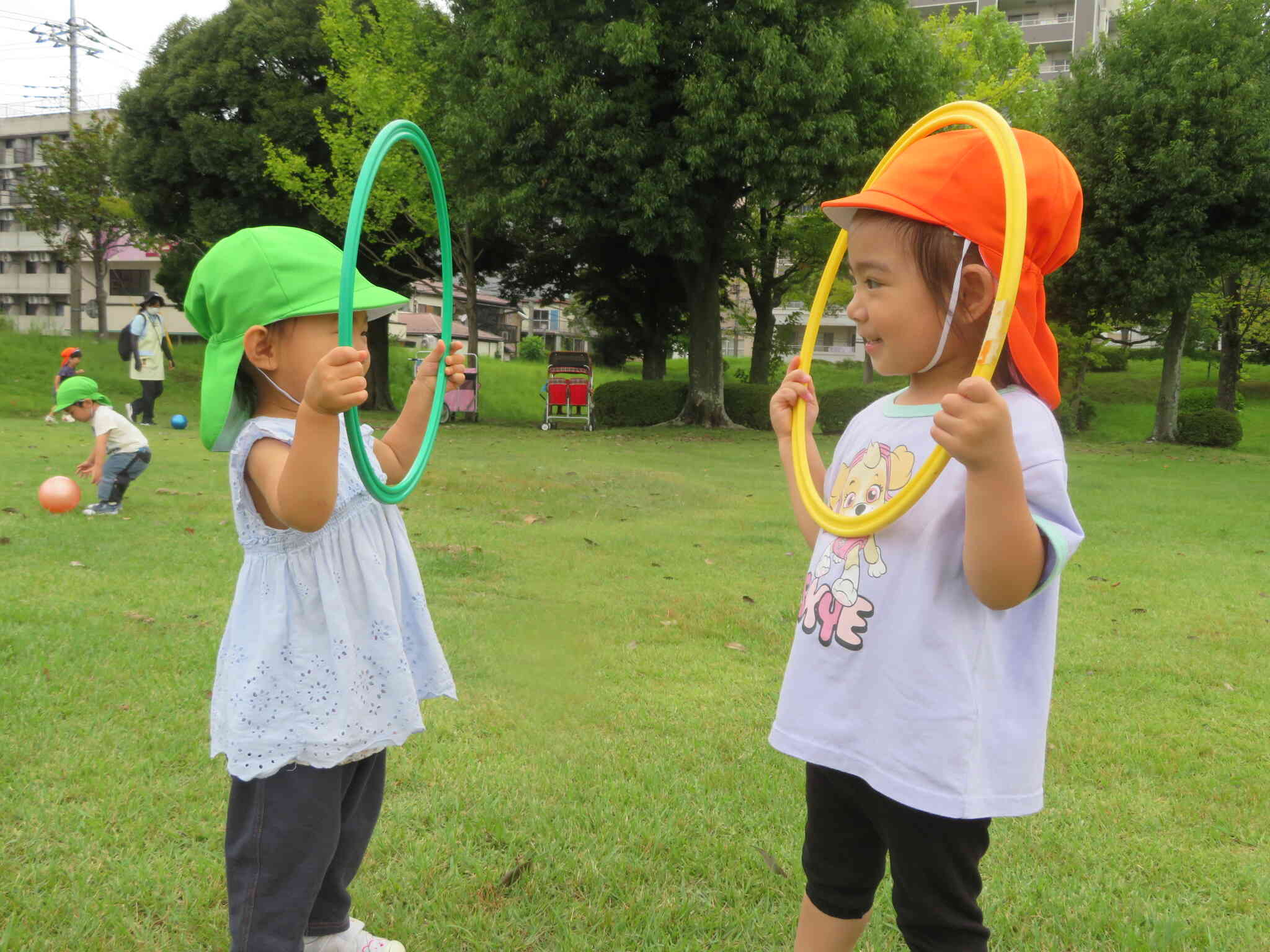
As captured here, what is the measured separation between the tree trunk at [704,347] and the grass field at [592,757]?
13348 millimetres

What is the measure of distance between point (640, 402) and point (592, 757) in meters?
19.2

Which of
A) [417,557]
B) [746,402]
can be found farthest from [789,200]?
[417,557]

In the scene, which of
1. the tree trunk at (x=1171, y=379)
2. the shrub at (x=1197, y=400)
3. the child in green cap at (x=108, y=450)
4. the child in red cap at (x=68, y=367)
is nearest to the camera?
the child in green cap at (x=108, y=450)

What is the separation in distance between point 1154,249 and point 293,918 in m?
21.0

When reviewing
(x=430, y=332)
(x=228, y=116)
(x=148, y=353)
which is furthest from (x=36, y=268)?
(x=148, y=353)

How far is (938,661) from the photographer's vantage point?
1.81 m

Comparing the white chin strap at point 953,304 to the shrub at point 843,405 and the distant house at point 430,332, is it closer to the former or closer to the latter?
the shrub at point 843,405

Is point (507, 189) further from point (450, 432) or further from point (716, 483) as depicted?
point (716, 483)

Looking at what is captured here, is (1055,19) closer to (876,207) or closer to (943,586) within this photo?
(876,207)

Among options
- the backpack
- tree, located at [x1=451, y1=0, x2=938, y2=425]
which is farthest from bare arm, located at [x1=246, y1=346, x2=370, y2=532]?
tree, located at [x1=451, y1=0, x2=938, y2=425]

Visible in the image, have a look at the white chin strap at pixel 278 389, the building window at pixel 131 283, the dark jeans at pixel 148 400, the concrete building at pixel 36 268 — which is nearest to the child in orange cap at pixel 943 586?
the white chin strap at pixel 278 389

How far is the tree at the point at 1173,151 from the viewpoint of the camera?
62.2 feet

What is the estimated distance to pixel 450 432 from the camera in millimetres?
18656

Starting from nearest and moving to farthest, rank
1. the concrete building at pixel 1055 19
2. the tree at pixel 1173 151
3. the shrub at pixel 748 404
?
1. the tree at pixel 1173 151
2. the shrub at pixel 748 404
3. the concrete building at pixel 1055 19
